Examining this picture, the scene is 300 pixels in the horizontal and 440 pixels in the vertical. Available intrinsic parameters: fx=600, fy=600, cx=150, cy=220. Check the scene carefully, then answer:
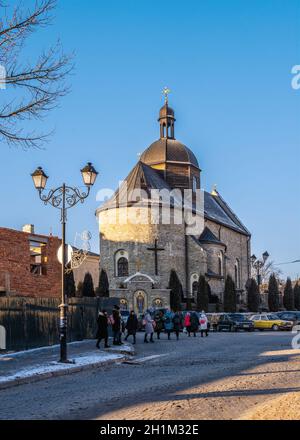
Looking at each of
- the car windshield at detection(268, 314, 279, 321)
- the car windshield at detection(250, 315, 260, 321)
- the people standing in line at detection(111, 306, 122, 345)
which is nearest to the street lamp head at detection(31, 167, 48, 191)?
the people standing in line at detection(111, 306, 122, 345)

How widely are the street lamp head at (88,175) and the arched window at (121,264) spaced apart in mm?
35201

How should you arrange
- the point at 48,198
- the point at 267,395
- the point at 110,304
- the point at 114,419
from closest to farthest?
the point at 114,419 → the point at 267,395 → the point at 48,198 → the point at 110,304

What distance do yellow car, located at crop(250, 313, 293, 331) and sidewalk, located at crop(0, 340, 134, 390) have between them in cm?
1905

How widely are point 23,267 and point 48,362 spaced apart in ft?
26.7

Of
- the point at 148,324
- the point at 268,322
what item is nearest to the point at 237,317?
the point at 268,322

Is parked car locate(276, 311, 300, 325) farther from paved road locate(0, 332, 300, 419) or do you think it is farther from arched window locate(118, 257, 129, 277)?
paved road locate(0, 332, 300, 419)

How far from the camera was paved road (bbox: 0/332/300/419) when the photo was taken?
30.2ft

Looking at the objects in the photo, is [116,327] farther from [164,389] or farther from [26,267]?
[164,389]

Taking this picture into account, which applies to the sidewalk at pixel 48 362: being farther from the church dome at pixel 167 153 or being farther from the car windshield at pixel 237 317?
the church dome at pixel 167 153

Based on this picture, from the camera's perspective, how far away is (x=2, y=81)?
14.7m

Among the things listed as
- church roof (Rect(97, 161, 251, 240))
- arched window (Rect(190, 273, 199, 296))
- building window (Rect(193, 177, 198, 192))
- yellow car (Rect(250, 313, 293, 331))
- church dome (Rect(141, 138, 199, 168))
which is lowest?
yellow car (Rect(250, 313, 293, 331))
